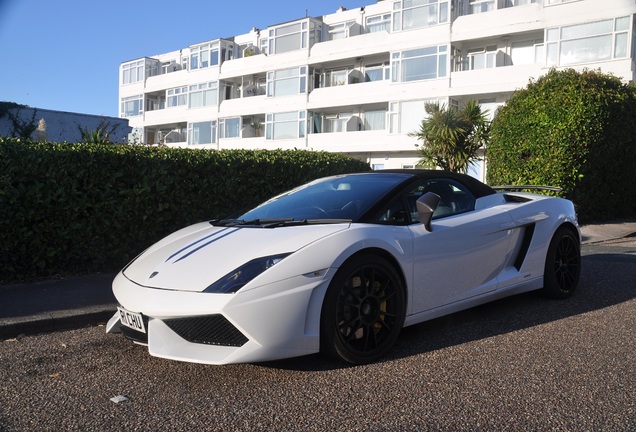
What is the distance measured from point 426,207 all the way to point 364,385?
1392 mm

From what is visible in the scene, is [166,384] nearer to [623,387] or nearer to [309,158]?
[623,387]

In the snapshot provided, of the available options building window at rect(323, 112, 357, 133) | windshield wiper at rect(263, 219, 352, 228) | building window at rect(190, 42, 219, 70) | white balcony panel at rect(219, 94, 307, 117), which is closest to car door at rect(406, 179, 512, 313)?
windshield wiper at rect(263, 219, 352, 228)

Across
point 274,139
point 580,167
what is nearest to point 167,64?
point 274,139

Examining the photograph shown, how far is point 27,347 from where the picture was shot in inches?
182

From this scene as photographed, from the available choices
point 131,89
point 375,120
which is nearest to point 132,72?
point 131,89

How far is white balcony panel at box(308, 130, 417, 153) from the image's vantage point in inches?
1231

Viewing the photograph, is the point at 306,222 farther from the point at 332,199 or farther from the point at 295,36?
the point at 295,36

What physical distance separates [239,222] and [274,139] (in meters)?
33.4

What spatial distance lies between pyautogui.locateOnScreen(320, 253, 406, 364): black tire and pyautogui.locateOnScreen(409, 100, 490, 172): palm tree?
17.0 meters

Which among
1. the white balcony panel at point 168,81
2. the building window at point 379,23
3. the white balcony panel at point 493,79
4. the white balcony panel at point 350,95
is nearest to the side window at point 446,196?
the white balcony panel at point 493,79

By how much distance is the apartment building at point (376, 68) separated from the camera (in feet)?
84.3

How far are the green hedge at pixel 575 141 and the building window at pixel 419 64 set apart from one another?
45.6ft

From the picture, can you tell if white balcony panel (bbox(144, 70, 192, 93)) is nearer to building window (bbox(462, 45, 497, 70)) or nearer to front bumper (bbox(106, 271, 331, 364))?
building window (bbox(462, 45, 497, 70))

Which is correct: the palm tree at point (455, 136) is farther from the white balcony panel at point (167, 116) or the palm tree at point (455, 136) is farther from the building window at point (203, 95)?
the white balcony panel at point (167, 116)
